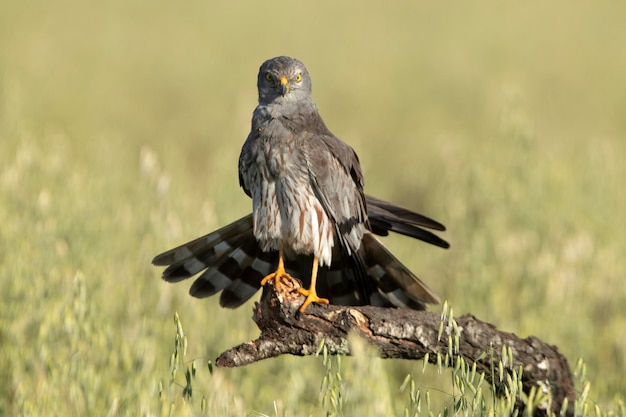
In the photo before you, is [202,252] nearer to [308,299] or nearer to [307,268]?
[307,268]

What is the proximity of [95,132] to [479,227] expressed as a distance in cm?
921

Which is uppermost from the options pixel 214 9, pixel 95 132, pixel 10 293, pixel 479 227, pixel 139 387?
pixel 214 9

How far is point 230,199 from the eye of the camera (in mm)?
10508

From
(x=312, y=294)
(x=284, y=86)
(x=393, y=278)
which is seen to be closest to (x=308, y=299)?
(x=312, y=294)

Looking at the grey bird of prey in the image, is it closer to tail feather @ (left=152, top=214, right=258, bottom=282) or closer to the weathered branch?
tail feather @ (left=152, top=214, right=258, bottom=282)

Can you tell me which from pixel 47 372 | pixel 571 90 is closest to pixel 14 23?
pixel 571 90

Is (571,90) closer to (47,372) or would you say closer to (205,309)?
(205,309)

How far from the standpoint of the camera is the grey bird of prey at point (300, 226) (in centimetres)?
624

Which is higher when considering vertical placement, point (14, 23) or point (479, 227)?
point (14, 23)

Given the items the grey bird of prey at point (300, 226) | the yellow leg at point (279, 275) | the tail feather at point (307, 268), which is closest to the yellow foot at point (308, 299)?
the yellow leg at point (279, 275)

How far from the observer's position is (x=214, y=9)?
31.2 m

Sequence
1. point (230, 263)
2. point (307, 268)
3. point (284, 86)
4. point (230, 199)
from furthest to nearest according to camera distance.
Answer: point (230, 199) → point (307, 268) → point (230, 263) → point (284, 86)

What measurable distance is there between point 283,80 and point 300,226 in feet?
3.18

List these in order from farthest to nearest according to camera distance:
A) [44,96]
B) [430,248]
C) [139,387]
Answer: [44,96]
[430,248]
[139,387]
